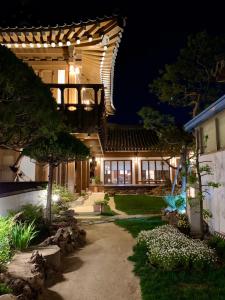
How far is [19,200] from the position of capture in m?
8.54

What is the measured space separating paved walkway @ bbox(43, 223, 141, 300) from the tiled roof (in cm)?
1621

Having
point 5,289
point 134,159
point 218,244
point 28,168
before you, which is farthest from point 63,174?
point 5,289

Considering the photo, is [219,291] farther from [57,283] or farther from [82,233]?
[82,233]

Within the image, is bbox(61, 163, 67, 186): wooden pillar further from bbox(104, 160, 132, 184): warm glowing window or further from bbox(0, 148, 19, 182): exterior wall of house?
bbox(104, 160, 132, 184): warm glowing window

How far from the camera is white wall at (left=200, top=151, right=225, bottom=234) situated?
6.95 meters

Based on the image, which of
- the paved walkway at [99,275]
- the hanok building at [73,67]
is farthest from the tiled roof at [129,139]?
the paved walkway at [99,275]

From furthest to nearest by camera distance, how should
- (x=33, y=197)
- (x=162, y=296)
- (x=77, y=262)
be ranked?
(x=33, y=197)
(x=77, y=262)
(x=162, y=296)

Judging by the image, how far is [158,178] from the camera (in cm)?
2630

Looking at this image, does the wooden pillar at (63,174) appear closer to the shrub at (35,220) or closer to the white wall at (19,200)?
the white wall at (19,200)

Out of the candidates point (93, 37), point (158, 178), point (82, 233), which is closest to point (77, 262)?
→ point (82, 233)

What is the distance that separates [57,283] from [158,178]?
21.7 meters

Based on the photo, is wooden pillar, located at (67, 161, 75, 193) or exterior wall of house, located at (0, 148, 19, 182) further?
wooden pillar, located at (67, 161, 75, 193)

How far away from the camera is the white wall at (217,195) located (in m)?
6.95

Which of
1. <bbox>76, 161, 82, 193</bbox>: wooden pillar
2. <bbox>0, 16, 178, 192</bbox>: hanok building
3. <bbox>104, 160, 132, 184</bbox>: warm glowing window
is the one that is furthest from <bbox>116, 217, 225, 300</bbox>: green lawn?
<bbox>104, 160, 132, 184</bbox>: warm glowing window
